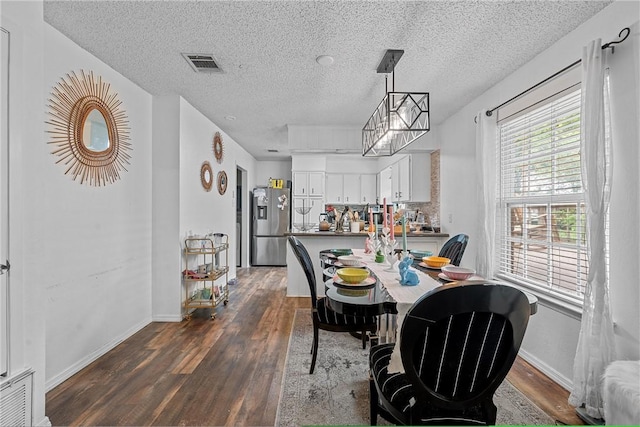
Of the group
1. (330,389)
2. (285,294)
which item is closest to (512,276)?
(330,389)

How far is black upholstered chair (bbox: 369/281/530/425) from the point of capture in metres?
0.96

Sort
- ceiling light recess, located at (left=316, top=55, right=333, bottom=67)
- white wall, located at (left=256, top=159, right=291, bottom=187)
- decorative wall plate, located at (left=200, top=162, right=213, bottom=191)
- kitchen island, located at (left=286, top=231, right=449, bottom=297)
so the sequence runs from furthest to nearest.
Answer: white wall, located at (left=256, top=159, right=291, bottom=187)
kitchen island, located at (left=286, top=231, right=449, bottom=297)
decorative wall plate, located at (left=200, top=162, right=213, bottom=191)
ceiling light recess, located at (left=316, top=55, right=333, bottom=67)

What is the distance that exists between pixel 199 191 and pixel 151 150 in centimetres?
75

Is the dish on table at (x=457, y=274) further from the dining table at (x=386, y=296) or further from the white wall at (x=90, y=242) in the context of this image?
the white wall at (x=90, y=242)

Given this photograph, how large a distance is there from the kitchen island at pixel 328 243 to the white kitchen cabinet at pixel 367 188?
2228 mm

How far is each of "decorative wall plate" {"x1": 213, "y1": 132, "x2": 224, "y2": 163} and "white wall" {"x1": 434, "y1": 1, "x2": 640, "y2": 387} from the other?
345cm

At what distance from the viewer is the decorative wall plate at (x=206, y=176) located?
3881mm

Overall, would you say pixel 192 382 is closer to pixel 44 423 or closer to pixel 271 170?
pixel 44 423

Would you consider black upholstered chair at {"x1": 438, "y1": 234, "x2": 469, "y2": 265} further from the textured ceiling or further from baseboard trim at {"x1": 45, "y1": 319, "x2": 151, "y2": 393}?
baseboard trim at {"x1": 45, "y1": 319, "x2": 151, "y2": 393}

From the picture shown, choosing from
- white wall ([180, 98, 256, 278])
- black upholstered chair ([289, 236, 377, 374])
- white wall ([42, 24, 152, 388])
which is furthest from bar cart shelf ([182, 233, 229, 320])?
black upholstered chair ([289, 236, 377, 374])

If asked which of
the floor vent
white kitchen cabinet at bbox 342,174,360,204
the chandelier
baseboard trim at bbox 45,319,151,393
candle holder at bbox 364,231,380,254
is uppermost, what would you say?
the chandelier

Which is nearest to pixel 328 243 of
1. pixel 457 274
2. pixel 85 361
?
pixel 457 274

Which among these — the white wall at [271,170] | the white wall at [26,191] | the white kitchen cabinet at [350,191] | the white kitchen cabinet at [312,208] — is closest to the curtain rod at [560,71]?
the white wall at [26,191]

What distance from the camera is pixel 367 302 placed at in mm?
1415
